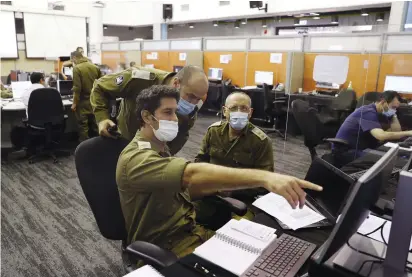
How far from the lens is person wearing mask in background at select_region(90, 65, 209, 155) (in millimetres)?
2006

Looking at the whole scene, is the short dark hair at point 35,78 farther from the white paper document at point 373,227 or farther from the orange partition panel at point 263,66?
the white paper document at point 373,227

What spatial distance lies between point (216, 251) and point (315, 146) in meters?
2.56

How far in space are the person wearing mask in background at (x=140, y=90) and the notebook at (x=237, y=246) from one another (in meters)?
0.81

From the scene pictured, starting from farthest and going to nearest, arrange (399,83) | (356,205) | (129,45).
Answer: (129,45) < (399,83) < (356,205)

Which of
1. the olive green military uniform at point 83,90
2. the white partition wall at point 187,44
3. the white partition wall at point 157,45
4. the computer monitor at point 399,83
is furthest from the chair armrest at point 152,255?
the white partition wall at point 157,45

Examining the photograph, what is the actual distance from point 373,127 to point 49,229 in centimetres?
283

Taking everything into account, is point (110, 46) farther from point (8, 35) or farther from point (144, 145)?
point (144, 145)

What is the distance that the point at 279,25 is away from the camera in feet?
Result: 40.6

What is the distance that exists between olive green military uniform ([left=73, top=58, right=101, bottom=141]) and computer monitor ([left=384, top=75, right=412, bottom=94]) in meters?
4.16

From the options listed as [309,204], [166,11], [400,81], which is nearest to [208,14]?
[166,11]

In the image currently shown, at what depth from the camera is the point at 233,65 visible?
24.6 feet

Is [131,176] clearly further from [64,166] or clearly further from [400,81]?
[400,81]

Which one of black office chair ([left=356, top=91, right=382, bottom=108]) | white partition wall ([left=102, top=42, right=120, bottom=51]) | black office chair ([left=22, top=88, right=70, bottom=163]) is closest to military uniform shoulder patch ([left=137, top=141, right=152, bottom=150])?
black office chair ([left=356, top=91, right=382, bottom=108])

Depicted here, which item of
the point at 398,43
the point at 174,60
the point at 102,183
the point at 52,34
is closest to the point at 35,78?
the point at 102,183
